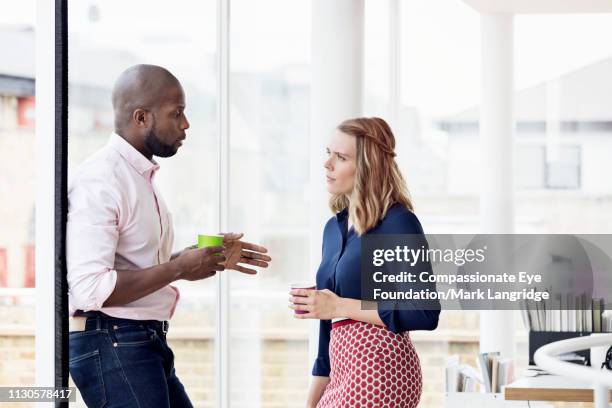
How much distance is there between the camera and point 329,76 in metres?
3.52

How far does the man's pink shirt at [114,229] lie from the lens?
2.13 m

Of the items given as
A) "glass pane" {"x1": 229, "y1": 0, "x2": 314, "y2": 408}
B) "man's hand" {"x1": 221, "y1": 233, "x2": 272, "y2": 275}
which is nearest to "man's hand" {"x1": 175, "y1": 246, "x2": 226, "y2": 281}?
"man's hand" {"x1": 221, "y1": 233, "x2": 272, "y2": 275}

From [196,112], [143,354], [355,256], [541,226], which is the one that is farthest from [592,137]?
[143,354]

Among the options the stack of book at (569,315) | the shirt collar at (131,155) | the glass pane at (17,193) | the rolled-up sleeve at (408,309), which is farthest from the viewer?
the stack of book at (569,315)

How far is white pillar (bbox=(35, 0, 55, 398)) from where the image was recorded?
6.91 feet

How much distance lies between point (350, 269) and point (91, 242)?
0.75m

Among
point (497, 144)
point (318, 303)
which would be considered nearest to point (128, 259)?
point (318, 303)

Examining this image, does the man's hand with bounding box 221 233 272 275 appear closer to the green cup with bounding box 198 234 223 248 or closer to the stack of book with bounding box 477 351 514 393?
the green cup with bounding box 198 234 223 248

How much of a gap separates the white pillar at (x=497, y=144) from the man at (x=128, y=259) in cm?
299

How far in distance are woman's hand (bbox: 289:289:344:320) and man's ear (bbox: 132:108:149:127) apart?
0.63m

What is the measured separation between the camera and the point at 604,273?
16.2 feet

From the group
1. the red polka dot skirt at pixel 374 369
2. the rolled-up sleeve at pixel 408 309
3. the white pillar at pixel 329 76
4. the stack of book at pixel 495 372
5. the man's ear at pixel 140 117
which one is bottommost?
the stack of book at pixel 495 372

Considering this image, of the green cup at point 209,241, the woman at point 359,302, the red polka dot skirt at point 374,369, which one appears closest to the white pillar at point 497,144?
the woman at point 359,302

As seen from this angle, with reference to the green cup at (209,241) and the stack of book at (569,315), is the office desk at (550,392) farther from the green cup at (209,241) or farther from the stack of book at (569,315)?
the green cup at (209,241)
